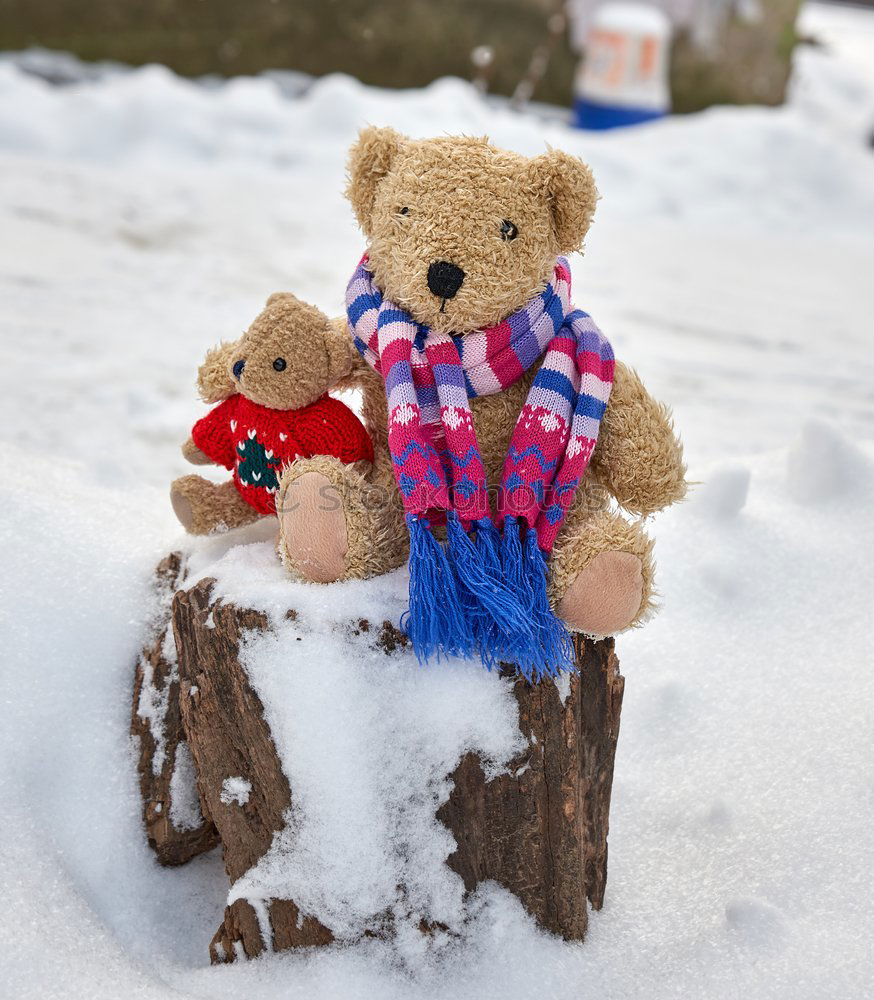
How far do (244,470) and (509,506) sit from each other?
26 cm

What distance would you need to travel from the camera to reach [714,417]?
7.47 feet

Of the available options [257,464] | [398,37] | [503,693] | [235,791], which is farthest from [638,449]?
[398,37]

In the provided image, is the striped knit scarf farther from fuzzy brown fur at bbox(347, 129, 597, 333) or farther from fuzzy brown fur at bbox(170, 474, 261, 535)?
fuzzy brown fur at bbox(170, 474, 261, 535)

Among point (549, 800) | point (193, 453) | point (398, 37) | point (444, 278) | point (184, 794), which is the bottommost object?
point (398, 37)

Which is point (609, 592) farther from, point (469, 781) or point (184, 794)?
point (184, 794)

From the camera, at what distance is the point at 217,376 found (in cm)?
96

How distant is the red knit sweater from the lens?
0.92 m

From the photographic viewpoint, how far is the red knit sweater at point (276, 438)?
36.1 inches

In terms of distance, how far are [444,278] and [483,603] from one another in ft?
0.87

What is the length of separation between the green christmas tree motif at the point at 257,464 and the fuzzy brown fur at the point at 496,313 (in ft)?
0.22

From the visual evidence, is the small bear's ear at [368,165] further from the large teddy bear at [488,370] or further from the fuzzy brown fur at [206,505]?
the fuzzy brown fur at [206,505]

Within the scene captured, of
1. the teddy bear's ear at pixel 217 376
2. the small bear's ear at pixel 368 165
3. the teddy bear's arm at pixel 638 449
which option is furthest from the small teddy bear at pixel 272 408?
the teddy bear's arm at pixel 638 449

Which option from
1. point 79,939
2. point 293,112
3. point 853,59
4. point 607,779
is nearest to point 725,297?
point 293,112

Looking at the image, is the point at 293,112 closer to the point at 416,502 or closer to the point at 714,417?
the point at 714,417
